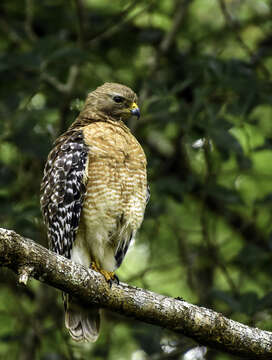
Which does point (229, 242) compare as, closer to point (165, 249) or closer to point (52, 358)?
point (165, 249)

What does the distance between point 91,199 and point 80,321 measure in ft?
3.47

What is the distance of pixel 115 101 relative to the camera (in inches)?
238

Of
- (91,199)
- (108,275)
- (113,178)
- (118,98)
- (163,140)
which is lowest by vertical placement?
(108,275)

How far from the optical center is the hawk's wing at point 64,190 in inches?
208

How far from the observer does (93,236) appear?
5375 mm

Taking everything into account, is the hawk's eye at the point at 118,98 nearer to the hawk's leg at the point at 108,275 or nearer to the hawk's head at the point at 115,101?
the hawk's head at the point at 115,101

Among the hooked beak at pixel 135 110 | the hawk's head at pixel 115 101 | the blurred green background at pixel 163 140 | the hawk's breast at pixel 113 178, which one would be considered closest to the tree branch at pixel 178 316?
the hawk's breast at pixel 113 178

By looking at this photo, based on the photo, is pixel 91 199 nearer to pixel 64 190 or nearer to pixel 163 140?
pixel 64 190

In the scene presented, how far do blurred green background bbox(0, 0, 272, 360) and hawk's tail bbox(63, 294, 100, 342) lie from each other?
114 cm

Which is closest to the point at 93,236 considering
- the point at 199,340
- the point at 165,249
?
the point at 199,340

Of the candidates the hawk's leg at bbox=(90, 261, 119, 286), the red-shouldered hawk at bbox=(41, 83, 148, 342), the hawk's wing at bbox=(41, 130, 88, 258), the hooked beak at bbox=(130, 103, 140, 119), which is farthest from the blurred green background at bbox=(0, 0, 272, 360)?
the hawk's leg at bbox=(90, 261, 119, 286)

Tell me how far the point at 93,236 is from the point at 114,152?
740 millimetres

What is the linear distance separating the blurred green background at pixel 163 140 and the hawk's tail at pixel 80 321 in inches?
44.9

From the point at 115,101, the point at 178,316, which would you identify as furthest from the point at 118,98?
the point at 178,316
